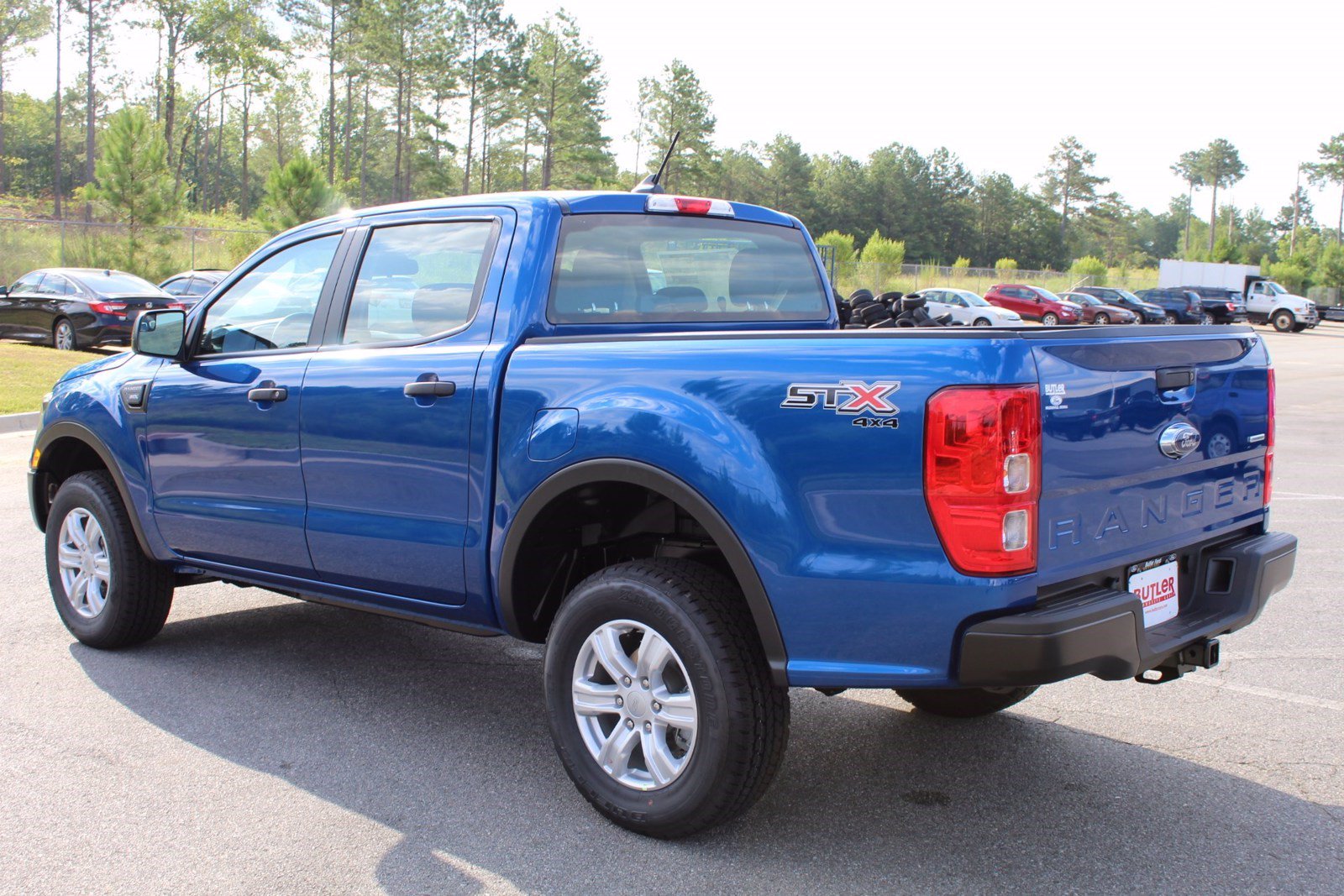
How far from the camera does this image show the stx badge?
2869 mm

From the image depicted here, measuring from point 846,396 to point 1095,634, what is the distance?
2.69 ft

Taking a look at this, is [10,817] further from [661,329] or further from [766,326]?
[766,326]

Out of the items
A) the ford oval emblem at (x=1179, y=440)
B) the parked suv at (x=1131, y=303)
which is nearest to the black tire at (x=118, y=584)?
the ford oval emblem at (x=1179, y=440)

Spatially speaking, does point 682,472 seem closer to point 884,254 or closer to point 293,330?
point 293,330

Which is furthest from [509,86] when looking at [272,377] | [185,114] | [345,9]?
[272,377]

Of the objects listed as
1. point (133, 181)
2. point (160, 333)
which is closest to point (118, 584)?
point (160, 333)

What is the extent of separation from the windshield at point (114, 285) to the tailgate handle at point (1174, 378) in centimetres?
1969

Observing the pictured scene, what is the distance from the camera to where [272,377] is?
446 centimetres

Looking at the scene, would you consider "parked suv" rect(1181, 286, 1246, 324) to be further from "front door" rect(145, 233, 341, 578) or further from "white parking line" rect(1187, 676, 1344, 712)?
"front door" rect(145, 233, 341, 578)

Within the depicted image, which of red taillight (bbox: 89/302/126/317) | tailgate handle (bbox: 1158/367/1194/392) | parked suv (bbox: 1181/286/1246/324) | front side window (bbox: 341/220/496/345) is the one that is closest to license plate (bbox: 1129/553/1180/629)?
tailgate handle (bbox: 1158/367/1194/392)

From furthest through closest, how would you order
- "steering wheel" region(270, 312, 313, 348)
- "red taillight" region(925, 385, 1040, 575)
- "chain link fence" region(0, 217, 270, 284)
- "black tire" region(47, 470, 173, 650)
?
"chain link fence" region(0, 217, 270, 284), "black tire" region(47, 470, 173, 650), "steering wheel" region(270, 312, 313, 348), "red taillight" region(925, 385, 1040, 575)

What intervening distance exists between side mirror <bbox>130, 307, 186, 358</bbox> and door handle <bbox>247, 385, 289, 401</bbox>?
0.61 m

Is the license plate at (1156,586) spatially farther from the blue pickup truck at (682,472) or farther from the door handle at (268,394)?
the door handle at (268,394)

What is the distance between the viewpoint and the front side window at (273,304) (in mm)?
4574
